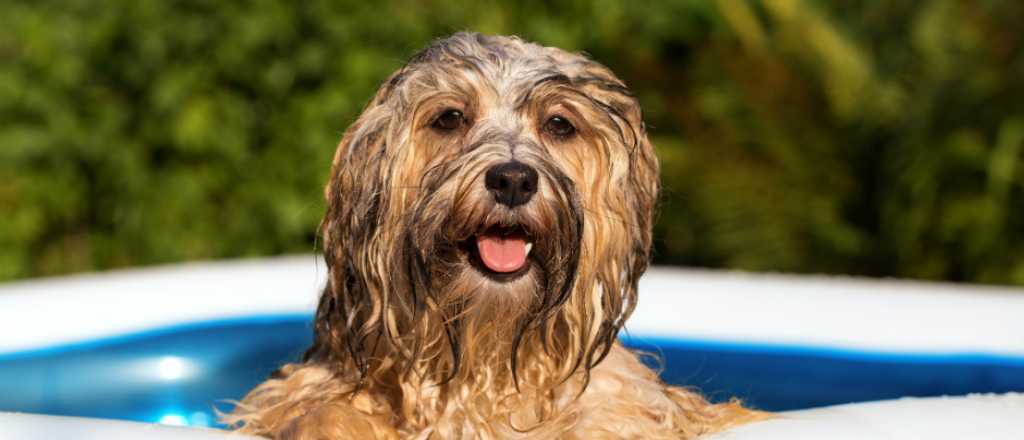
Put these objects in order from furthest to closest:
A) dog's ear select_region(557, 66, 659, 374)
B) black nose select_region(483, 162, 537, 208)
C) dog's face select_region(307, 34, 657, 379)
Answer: dog's ear select_region(557, 66, 659, 374), dog's face select_region(307, 34, 657, 379), black nose select_region(483, 162, 537, 208)

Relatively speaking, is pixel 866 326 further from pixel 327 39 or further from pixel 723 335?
pixel 327 39

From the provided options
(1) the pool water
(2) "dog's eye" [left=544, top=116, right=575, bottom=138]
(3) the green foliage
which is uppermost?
(3) the green foliage

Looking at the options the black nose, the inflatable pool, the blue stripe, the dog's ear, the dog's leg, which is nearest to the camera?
the black nose

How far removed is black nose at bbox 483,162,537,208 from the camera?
3.09 m

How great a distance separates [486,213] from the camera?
3.14m

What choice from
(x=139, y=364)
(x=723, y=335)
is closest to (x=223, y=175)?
(x=139, y=364)

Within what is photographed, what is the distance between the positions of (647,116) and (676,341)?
273cm

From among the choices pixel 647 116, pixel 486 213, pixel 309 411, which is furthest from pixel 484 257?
pixel 647 116

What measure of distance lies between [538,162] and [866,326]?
2541mm

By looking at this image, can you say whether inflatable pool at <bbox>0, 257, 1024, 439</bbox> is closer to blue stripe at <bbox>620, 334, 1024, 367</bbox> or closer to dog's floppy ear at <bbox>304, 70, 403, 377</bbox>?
blue stripe at <bbox>620, 334, 1024, 367</bbox>

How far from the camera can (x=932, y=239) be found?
24.2 feet

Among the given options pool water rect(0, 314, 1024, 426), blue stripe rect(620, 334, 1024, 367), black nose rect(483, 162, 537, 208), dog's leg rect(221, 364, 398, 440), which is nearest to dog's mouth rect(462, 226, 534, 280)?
black nose rect(483, 162, 537, 208)

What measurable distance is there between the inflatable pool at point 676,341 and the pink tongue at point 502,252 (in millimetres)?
1898

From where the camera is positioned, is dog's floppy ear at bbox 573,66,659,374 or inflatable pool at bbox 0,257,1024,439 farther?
inflatable pool at bbox 0,257,1024,439
